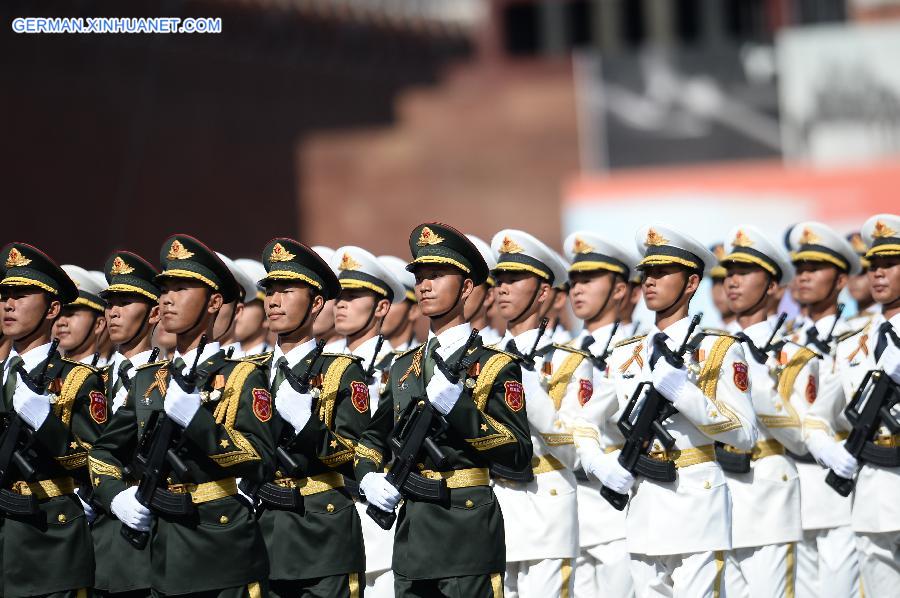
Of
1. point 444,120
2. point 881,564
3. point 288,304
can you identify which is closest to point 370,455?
point 288,304

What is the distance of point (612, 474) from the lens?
7168 millimetres

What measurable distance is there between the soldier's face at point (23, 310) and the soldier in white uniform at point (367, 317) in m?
1.91

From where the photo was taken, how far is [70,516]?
6.80 meters

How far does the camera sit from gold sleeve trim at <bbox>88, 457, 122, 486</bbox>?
6.30 meters

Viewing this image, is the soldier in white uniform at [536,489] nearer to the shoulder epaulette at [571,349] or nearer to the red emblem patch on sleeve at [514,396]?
the shoulder epaulette at [571,349]

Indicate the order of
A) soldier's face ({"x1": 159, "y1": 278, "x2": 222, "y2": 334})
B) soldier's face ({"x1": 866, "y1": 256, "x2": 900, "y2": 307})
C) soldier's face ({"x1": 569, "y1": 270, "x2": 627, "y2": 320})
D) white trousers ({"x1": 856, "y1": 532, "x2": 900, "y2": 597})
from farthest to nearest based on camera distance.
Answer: soldier's face ({"x1": 569, "y1": 270, "x2": 627, "y2": 320}), soldier's face ({"x1": 866, "y1": 256, "x2": 900, "y2": 307}), white trousers ({"x1": 856, "y1": 532, "x2": 900, "y2": 597}), soldier's face ({"x1": 159, "y1": 278, "x2": 222, "y2": 334})

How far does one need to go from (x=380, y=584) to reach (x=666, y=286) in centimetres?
262

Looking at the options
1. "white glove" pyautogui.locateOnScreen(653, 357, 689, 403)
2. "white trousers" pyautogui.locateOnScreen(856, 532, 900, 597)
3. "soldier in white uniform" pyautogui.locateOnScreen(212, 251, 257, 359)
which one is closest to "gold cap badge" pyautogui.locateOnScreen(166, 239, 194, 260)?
"soldier in white uniform" pyautogui.locateOnScreen(212, 251, 257, 359)

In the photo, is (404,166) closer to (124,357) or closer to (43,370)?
(124,357)

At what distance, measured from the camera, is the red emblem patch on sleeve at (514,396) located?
20.5ft

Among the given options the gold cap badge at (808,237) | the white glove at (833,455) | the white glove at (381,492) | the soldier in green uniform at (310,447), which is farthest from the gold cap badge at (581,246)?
the white glove at (381,492)

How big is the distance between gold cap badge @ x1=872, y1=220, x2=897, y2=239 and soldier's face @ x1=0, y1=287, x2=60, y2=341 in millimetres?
4752

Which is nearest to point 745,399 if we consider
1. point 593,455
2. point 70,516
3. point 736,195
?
point 593,455

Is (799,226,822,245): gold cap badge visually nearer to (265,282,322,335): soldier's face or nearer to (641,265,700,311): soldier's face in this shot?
(641,265,700,311): soldier's face
